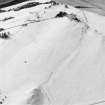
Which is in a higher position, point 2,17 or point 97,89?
point 2,17

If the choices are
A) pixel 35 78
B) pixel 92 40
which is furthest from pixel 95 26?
pixel 35 78

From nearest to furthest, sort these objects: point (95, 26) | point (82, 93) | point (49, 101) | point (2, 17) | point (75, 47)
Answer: point (49, 101) < point (82, 93) < point (75, 47) < point (95, 26) < point (2, 17)

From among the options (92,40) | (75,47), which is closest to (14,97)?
(75,47)

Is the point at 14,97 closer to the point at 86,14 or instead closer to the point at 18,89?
the point at 18,89

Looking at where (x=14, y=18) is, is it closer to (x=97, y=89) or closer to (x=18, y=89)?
(x=18, y=89)

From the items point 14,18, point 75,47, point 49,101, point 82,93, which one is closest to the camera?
point 49,101

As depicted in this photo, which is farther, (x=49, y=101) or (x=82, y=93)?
(x=82, y=93)
